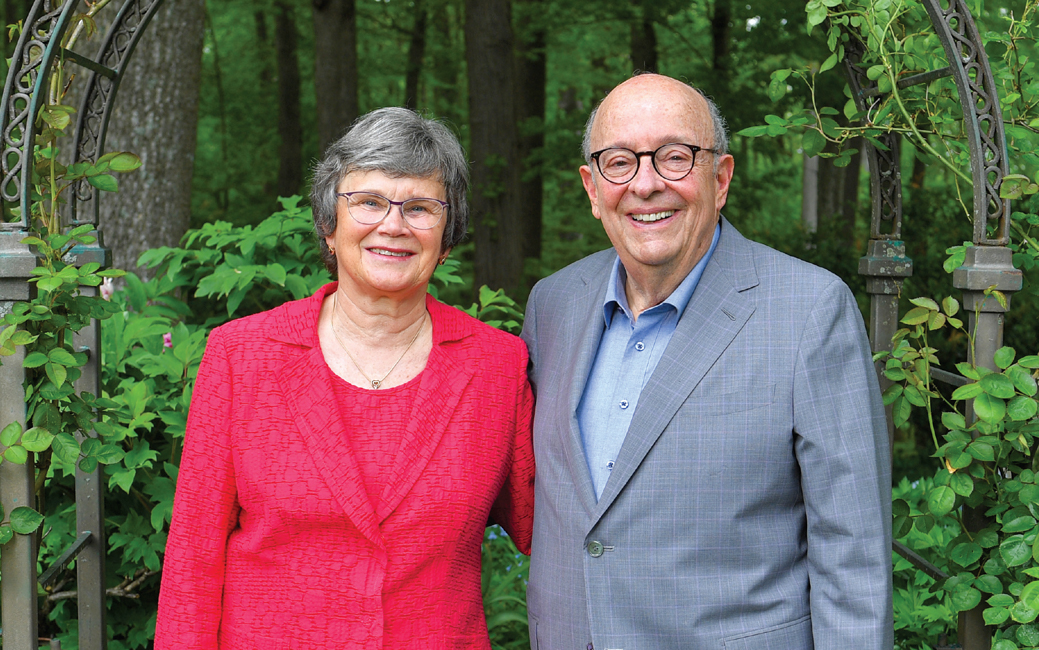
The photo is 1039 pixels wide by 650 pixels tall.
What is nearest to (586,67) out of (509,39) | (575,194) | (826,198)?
(575,194)

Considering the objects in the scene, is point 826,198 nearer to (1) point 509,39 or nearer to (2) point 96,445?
(1) point 509,39

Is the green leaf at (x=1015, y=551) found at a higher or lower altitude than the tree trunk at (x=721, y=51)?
lower

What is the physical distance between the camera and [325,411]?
224 cm

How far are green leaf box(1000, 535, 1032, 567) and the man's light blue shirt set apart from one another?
3.12ft

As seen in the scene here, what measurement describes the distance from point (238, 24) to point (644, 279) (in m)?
15.6

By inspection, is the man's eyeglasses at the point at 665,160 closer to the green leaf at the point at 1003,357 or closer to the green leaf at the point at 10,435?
the green leaf at the point at 1003,357

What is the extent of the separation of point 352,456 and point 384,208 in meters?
0.62

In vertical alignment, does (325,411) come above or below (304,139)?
below

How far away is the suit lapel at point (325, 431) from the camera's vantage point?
2158 mm

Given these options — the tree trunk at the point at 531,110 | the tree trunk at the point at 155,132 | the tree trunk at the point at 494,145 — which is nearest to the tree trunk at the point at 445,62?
the tree trunk at the point at 531,110

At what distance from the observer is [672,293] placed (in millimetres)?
2256

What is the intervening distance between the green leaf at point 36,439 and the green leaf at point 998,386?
225cm

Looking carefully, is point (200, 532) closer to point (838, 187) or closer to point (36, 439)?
point (36, 439)

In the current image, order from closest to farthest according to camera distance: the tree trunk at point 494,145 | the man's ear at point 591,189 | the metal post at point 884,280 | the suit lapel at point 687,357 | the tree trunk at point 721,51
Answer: the suit lapel at point 687,357, the man's ear at point 591,189, the metal post at point 884,280, the tree trunk at point 494,145, the tree trunk at point 721,51
